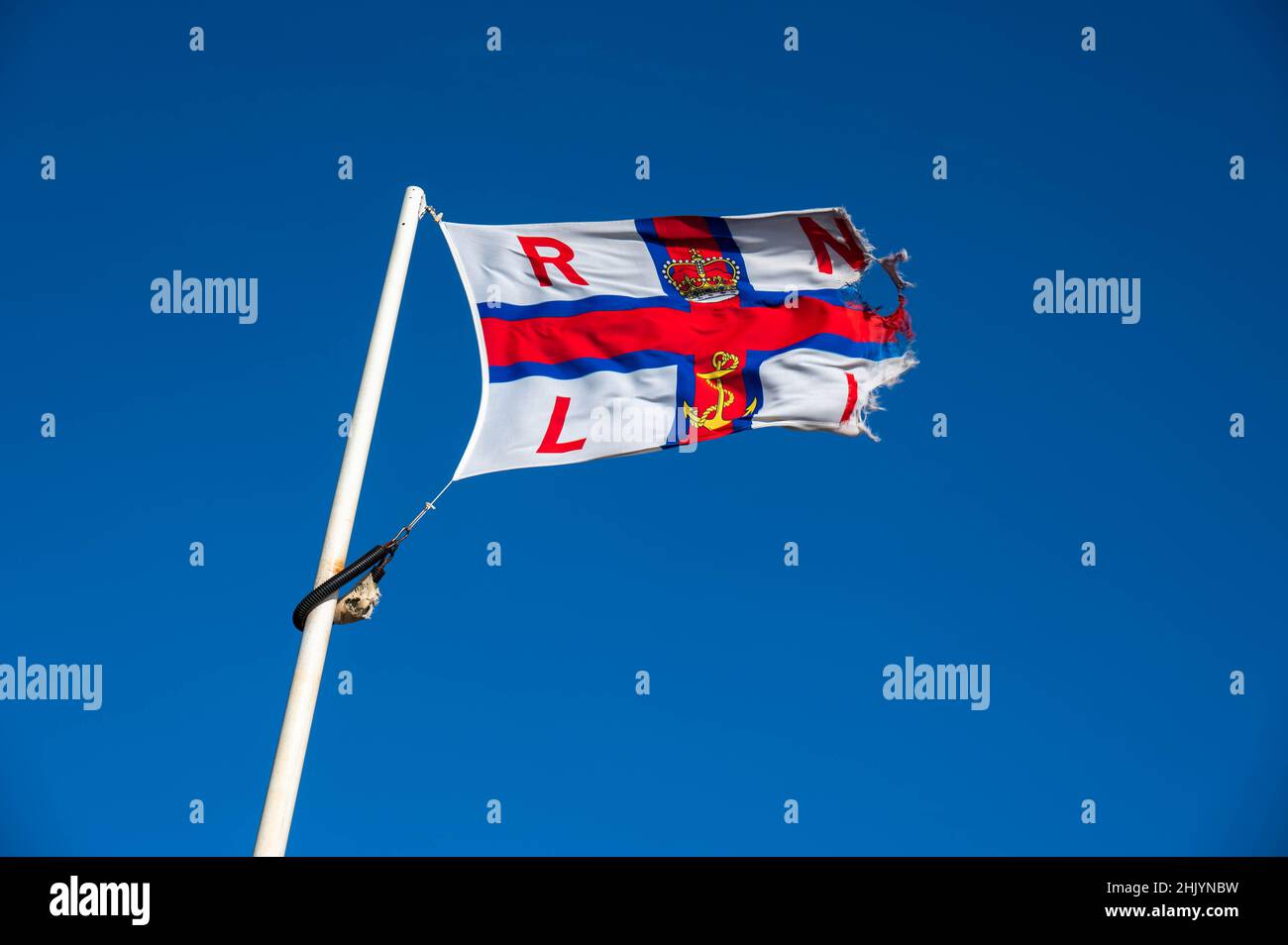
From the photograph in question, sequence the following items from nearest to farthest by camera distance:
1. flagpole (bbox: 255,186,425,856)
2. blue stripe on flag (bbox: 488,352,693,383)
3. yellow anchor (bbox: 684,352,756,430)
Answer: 1. flagpole (bbox: 255,186,425,856)
2. blue stripe on flag (bbox: 488,352,693,383)
3. yellow anchor (bbox: 684,352,756,430)

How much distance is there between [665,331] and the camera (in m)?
13.3

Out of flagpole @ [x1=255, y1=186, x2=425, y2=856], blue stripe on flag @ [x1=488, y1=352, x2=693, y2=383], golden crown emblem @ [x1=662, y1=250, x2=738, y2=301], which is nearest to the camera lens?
flagpole @ [x1=255, y1=186, x2=425, y2=856]

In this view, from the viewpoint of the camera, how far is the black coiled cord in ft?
30.5

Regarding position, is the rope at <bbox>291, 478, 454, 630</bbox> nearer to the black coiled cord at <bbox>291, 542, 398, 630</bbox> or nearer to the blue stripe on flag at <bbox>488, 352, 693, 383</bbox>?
the black coiled cord at <bbox>291, 542, 398, 630</bbox>

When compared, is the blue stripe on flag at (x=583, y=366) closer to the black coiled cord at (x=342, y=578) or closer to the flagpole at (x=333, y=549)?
the flagpole at (x=333, y=549)

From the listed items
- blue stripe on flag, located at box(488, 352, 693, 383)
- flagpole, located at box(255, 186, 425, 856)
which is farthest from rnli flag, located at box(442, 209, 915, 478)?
flagpole, located at box(255, 186, 425, 856)

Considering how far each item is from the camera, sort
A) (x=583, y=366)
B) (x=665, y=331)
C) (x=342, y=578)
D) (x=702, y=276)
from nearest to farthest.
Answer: (x=342, y=578) < (x=583, y=366) < (x=665, y=331) < (x=702, y=276)

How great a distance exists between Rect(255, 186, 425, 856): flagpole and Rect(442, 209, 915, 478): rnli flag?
119cm

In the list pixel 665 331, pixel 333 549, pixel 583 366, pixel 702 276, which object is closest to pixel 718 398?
pixel 665 331

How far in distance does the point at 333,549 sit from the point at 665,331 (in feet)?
16.3

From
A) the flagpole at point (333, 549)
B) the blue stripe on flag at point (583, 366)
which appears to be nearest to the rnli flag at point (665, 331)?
the blue stripe on flag at point (583, 366)

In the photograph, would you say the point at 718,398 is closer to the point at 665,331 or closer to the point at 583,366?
the point at 665,331

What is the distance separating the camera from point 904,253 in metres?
14.3
